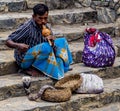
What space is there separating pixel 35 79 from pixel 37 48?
1.40ft

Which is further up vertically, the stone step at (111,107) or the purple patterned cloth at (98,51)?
the purple patterned cloth at (98,51)

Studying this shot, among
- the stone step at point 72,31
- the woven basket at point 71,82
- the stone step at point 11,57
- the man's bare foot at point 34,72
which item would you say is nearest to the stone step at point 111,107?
the woven basket at point 71,82

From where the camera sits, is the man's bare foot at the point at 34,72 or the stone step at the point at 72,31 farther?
the stone step at the point at 72,31

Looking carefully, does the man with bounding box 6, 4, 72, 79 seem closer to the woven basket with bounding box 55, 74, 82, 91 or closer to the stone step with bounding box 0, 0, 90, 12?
the woven basket with bounding box 55, 74, 82, 91

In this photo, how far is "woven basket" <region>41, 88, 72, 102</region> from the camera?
521cm

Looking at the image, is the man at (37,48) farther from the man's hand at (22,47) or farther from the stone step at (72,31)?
the stone step at (72,31)

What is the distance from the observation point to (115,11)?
7777 mm

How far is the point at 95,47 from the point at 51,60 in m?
0.93

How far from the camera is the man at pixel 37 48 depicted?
5.60 metres

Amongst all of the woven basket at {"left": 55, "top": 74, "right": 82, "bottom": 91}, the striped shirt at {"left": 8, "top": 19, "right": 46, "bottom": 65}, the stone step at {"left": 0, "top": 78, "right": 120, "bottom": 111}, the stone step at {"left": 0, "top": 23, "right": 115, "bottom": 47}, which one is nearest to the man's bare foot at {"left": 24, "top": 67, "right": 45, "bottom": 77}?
the striped shirt at {"left": 8, "top": 19, "right": 46, "bottom": 65}

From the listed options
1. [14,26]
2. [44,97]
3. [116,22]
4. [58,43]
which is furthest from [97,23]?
[44,97]

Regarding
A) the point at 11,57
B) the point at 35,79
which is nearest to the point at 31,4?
the point at 11,57

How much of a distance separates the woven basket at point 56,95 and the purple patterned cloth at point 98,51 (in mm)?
1109

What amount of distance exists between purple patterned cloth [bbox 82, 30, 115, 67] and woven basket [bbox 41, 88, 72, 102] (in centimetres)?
111
